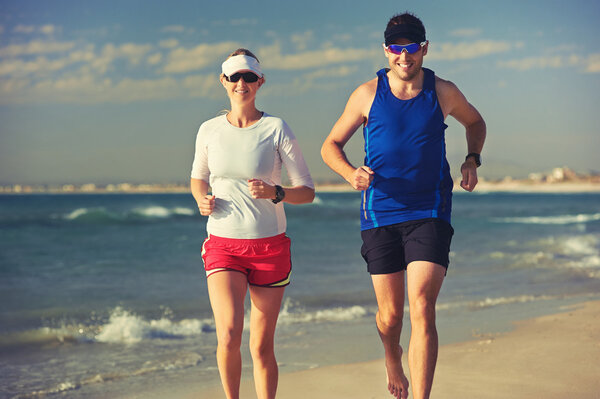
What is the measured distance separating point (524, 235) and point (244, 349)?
65.7 feet

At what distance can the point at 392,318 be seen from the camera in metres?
4.55

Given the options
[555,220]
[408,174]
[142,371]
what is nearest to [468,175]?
[408,174]

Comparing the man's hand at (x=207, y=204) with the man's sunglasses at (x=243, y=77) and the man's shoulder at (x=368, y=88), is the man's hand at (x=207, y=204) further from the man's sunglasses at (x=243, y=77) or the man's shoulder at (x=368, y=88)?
the man's shoulder at (x=368, y=88)

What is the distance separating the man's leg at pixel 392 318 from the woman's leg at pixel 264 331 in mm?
625

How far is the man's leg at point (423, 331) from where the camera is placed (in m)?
3.99

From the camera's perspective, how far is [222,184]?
412 cm

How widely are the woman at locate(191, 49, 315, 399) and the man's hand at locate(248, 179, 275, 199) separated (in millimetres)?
65

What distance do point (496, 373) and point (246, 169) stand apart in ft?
9.89

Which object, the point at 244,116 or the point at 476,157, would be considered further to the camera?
the point at 476,157

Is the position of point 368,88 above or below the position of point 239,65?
below

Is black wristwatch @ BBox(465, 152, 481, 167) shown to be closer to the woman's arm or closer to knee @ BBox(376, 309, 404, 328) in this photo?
knee @ BBox(376, 309, 404, 328)

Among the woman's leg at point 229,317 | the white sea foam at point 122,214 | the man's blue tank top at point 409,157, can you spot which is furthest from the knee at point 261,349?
the white sea foam at point 122,214

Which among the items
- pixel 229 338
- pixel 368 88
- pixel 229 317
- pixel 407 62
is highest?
pixel 407 62

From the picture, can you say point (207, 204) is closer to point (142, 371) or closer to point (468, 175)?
point (468, 175)
